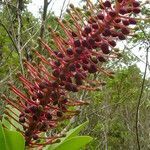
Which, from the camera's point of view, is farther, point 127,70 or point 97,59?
point 127,70

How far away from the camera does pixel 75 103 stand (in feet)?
6.29

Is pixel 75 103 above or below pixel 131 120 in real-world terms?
above

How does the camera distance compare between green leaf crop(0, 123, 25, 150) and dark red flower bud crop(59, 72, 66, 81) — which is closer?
green leaf crop(0, 123, 25, 150)

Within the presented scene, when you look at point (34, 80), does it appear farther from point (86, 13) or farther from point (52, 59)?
point (86, 13)

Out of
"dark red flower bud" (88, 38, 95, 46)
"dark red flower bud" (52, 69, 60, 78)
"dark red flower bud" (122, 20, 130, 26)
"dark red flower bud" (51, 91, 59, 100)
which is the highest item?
"dark red flower bud" (122, 20, 130, 26)

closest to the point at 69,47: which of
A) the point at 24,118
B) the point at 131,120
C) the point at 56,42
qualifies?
the point at 56,42

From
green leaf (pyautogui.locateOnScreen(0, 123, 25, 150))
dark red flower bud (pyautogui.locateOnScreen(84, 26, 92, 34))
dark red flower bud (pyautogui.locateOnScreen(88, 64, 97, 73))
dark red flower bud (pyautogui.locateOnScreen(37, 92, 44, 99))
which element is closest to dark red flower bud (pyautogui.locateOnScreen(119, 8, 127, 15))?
dark red flower bud (pyautogui.locateOnScreen(84, 26, 92, 34))

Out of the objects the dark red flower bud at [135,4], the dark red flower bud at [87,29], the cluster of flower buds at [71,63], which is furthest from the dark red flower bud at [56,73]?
the dark red flower bud at [135,4]

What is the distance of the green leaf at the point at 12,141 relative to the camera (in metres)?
1.76

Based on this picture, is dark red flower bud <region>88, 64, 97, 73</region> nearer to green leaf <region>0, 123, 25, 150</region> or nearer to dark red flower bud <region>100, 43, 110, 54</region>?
dark red flower bud <region>100, 43, 110, 54</region>

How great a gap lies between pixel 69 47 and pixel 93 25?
14cm

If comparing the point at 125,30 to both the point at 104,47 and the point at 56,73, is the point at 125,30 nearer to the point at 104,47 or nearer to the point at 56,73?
the point at 104,47

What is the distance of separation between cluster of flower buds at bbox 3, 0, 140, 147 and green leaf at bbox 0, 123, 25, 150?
133mm

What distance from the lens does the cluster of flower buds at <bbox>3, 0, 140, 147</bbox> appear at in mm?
1852
